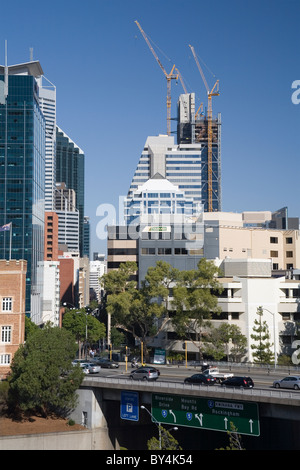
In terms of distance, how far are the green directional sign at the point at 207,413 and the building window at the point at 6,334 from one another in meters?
25.0

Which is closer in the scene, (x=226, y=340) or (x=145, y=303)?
(x=226, y=340)

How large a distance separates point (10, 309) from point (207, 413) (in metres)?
32.2

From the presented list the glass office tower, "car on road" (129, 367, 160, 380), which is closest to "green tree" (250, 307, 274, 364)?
"car on road" (129, 367, 160, 380)

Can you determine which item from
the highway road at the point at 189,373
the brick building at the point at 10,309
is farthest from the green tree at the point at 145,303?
the brick building at the point at 10,309

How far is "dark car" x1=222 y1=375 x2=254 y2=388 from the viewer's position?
50500 mm

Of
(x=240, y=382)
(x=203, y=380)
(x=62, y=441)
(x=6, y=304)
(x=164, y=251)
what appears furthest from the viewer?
(x=164, y=251)

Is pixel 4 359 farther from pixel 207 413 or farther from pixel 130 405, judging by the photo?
pixel 207 413

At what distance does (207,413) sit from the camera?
158 ft

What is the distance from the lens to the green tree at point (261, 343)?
77188 millimetres

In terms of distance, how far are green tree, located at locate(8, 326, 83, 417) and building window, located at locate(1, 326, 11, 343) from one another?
965 centimetres

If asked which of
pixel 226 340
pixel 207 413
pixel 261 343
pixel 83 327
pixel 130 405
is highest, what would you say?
pixel 226 340

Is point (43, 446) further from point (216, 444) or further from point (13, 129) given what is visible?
point (13, 129)

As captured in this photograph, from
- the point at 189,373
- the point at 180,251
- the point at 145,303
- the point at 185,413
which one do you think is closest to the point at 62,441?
the point at 185,413

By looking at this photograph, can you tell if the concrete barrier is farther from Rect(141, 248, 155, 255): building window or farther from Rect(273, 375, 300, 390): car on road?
Rect(141, 248, 155, 255): building window
